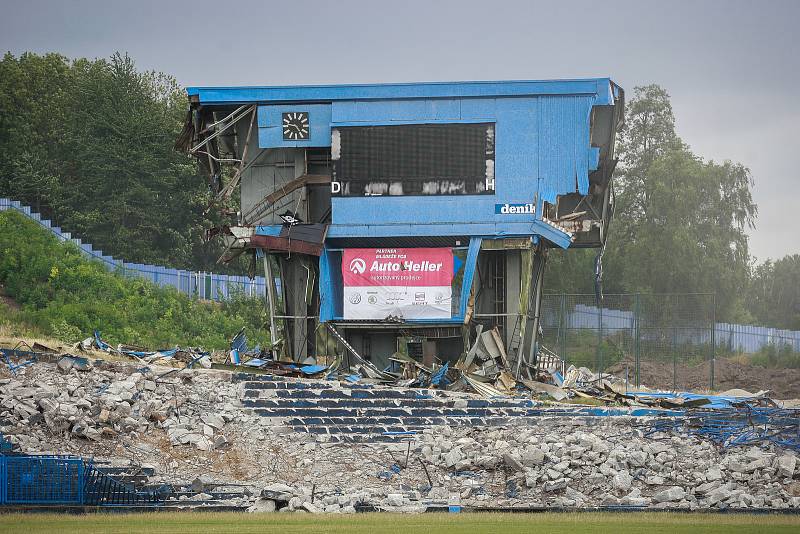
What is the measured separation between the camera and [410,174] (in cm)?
5112

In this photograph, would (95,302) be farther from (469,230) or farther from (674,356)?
(674,356)

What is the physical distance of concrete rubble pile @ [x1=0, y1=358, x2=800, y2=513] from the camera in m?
37.1

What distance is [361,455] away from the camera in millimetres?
41219

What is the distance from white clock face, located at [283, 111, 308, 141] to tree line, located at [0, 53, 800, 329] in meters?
37.3

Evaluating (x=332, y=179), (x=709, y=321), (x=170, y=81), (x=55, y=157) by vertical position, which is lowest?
(x=709, y=321)

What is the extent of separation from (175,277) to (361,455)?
38.5m

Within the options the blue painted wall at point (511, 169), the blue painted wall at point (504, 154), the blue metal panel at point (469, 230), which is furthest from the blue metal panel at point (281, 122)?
the blue metal panel at point (469, 230)

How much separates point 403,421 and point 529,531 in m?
13.6

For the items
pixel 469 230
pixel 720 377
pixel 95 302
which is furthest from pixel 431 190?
pixel 95 302

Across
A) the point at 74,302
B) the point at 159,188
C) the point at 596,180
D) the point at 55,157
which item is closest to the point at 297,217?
the point at 596,180

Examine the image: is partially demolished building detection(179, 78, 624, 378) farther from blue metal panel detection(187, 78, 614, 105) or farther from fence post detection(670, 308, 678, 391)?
fence post detection(670, 308, 678, 391)

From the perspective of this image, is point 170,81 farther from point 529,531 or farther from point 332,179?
point 529,531

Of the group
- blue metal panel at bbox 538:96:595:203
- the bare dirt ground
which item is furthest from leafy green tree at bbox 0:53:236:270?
blue metal panel at bbox 538:96:595:203

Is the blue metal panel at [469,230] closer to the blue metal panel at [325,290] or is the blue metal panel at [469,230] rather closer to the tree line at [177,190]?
the blue metal panel at [325,290]
